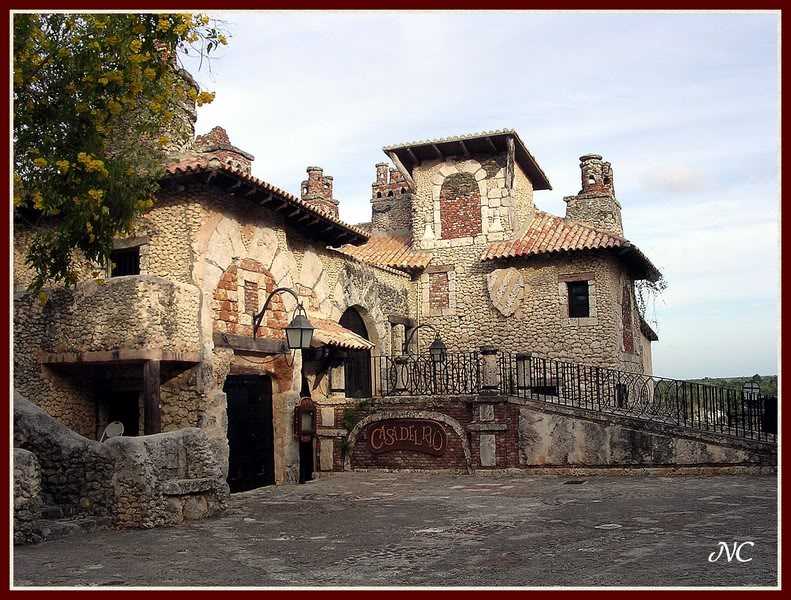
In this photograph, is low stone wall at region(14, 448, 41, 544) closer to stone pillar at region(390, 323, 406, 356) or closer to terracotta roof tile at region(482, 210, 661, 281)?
stone pillar at region(390, 323, 406, 356)

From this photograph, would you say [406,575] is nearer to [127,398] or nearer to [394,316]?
[127,398]

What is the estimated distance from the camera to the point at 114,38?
8.94 meters

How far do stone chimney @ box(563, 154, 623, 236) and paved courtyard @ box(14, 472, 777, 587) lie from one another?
1228cm

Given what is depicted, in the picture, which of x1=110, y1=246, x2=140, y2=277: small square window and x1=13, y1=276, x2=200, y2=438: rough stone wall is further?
x1=110, y1=246, x2=140, y2=277: small square window

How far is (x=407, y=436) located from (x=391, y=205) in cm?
1024

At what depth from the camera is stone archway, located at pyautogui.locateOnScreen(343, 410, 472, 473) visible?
54.1 ft

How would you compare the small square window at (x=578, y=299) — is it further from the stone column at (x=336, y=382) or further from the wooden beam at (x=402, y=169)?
the stone column at (x=336, y=382)

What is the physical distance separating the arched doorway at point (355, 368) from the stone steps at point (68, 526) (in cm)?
926

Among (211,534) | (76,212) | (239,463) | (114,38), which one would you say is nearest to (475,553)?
(211,534)

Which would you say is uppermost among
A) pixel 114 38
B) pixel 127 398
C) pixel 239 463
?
pixel 114 38

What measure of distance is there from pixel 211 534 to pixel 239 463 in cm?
523

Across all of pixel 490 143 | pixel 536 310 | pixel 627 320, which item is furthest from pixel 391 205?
pixel 627 320

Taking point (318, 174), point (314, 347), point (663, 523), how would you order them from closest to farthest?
1. point (663, 523)
2. point (314, 347)
3. point (318, 174)

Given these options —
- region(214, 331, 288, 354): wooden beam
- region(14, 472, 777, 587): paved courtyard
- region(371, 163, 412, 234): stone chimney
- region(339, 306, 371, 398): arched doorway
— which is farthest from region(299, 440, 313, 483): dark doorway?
region(371, 163, 412, 234): stone chimney
